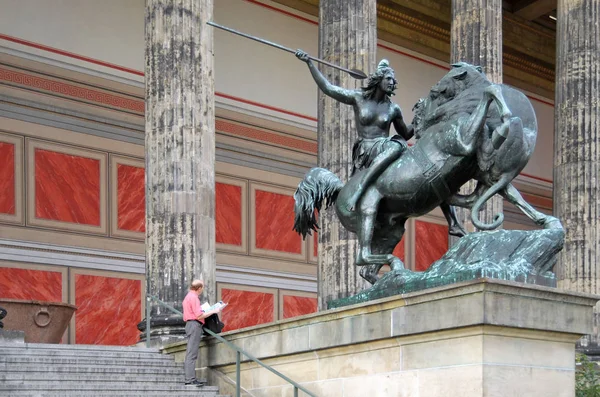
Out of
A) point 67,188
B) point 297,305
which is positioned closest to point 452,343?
point 67,188

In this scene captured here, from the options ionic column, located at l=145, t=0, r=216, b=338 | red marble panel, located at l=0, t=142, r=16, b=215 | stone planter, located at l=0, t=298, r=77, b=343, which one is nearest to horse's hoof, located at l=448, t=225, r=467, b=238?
ionic column, located at l=145, t=0, r=216, b=338

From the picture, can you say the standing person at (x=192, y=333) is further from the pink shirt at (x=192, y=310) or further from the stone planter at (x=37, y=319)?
the stone planter at (x=37, y=319)

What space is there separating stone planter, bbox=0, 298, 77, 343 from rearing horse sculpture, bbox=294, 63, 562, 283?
6.29 metres

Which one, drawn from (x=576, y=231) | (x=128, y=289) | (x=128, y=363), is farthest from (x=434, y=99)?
(x=128, y=289)

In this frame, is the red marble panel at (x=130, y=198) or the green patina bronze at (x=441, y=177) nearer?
the green patina bronze at (x=441, y=177)

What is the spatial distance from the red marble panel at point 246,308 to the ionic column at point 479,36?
6685mm

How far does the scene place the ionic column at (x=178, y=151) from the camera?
1562 cm

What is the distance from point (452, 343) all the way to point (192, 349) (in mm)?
3813

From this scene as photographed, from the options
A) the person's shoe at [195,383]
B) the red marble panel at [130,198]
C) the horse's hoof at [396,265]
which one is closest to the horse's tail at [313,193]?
the horse's hoof at [396,265]

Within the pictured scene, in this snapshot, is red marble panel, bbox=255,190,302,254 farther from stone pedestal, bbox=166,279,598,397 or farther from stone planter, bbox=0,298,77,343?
stone pedestal, bbox=166,279,598,397

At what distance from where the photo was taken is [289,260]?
2506cm

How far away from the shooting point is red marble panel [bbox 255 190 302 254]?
80.7 ft

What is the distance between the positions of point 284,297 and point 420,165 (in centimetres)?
1445

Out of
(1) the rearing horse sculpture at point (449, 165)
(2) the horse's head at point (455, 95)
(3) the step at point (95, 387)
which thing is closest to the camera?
(1) the rearing horse sculpture at point (449, 165)
